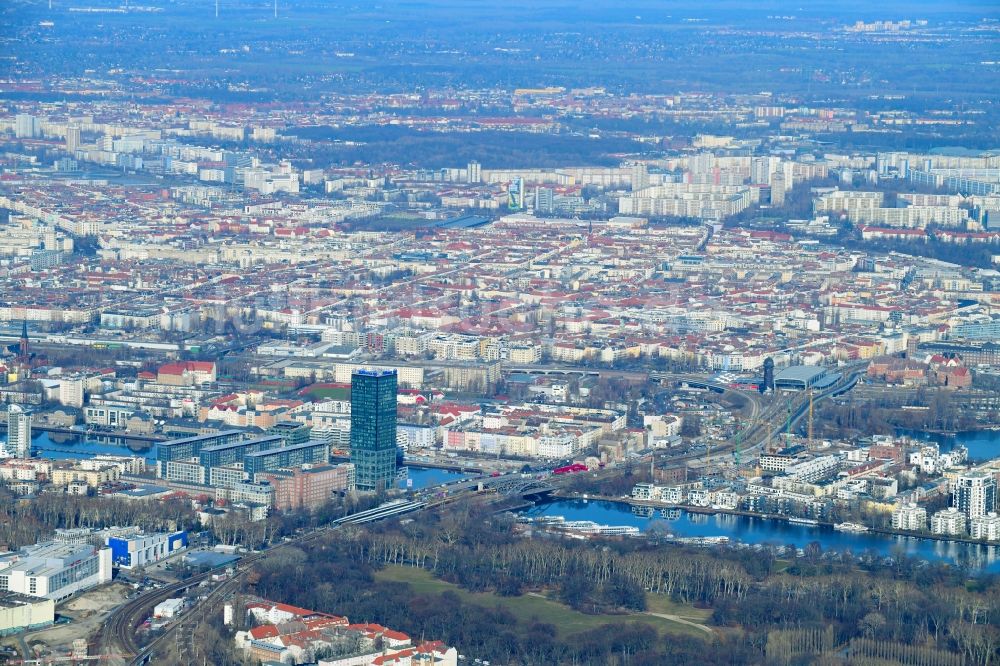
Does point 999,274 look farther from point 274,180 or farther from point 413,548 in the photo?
point 413,548

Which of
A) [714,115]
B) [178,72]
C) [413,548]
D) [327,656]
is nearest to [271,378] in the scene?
[413,548]

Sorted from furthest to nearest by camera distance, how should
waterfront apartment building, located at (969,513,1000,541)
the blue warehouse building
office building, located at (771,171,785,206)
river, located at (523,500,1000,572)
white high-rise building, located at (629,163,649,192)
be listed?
white high-rise building, located at (629,163,649,192), office building, located at (771,171,785,206), waterfront apartment building, located at (969,513,1000,541), river, located at (523,500,1000,572), the blue warehouse building

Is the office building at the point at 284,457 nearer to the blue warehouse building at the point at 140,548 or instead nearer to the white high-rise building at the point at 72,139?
the blue warehouse building at the point at 140,548

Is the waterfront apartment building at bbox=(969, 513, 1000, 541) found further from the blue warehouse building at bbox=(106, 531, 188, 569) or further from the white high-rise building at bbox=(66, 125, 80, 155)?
the white high-rise building at bbox=(66, 125, 80, 155)

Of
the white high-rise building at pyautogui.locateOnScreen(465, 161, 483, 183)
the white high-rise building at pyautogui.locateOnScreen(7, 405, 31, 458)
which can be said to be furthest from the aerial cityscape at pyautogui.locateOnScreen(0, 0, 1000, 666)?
the white high-rise building at pyautogui.locateOnScreen(465, 161, 483, 183)

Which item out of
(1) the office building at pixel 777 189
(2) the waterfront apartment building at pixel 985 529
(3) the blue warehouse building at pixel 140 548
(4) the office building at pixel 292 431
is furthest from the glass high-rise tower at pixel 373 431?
(1) the office building at pixel 777 189
